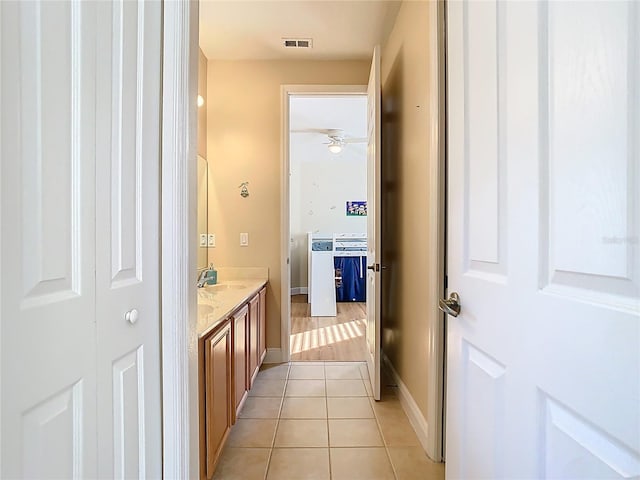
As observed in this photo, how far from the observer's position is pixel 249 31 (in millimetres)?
2680

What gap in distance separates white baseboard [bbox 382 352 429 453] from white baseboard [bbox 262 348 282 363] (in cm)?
106

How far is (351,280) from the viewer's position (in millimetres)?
6379

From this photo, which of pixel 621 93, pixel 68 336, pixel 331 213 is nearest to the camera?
pixel 621 93

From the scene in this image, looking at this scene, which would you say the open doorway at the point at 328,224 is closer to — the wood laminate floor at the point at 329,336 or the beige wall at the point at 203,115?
the wood laminate floor at the point at 329,336

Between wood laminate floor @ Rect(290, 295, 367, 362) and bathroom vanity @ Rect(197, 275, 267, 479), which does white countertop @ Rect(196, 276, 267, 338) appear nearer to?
bathroom vanity @ Rect(197, 275, 267, 479)

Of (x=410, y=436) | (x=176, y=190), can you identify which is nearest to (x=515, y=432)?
(x=176, y=190)

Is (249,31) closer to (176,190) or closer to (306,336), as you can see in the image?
(176,190)

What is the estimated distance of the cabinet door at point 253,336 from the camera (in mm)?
2433

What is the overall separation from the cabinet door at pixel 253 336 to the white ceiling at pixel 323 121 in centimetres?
196

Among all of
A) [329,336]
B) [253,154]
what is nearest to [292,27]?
[253,154]

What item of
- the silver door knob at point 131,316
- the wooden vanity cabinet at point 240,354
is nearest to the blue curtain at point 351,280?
the wooden vanity cabinet at point 240,354

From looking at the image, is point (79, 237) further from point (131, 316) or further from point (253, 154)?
point (253, 154)

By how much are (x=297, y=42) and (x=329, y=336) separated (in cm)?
305

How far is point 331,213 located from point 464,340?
616 cm
